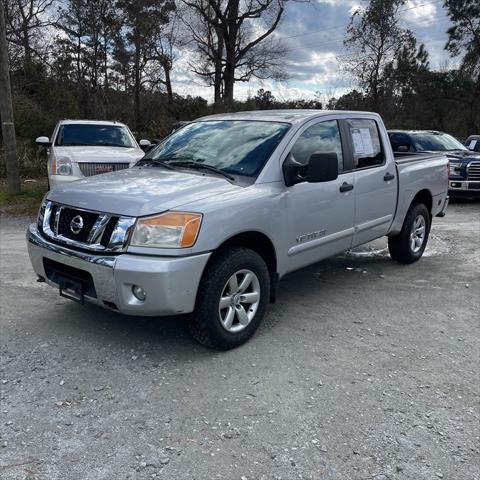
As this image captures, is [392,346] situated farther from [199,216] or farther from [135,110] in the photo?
[135,110]

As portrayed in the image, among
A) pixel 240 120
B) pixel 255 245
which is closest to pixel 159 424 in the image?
pixel 255 245

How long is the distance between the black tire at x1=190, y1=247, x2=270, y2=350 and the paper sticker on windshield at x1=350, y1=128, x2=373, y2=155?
198 cm

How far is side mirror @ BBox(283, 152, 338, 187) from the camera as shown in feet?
13.6

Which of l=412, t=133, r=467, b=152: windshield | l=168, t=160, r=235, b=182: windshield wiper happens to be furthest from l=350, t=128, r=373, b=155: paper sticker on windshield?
l=412, t=133, r=467, b=152: windshield

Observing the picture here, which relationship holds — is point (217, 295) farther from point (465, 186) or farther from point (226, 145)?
point (465, 186)

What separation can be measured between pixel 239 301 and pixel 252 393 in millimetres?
799

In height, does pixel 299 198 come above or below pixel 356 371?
above

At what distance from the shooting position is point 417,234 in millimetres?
6570

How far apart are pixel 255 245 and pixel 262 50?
1084 inches

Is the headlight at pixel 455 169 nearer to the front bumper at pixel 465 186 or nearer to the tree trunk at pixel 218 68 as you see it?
the front bumper at pixel 465 186

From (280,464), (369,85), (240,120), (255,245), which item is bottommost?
(280,464)

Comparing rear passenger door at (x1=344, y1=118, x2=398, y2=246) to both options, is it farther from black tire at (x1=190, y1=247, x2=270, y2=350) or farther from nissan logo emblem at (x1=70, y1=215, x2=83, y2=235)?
nissan logo emblem at (x1=70, y1=215, x2=83, y2=235)

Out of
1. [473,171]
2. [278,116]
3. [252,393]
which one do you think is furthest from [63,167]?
[473,171]

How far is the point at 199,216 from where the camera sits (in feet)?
11.5
